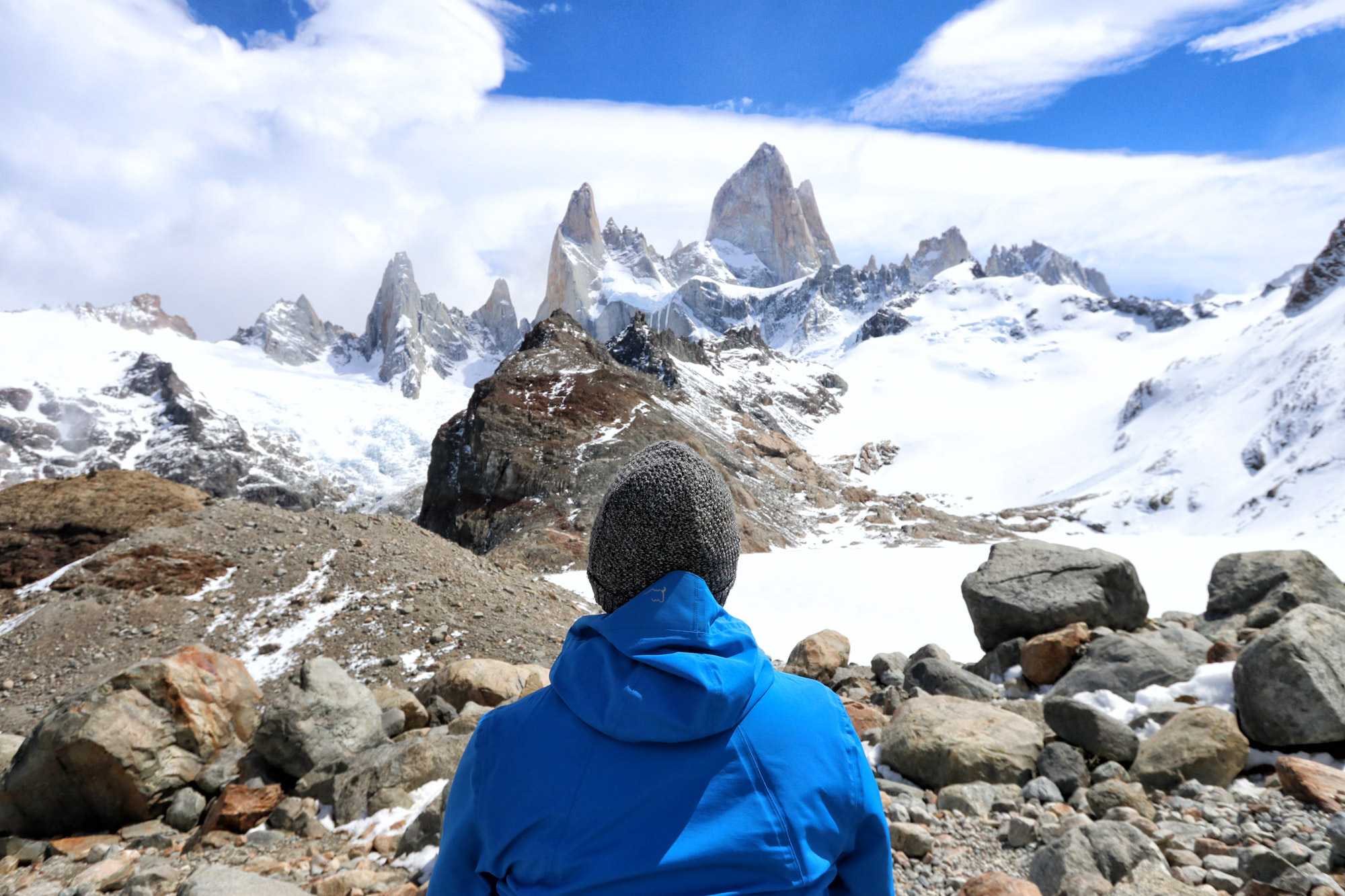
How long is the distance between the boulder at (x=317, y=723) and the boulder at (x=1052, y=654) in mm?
6834

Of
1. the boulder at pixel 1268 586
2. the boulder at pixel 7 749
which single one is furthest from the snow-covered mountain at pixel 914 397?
the boulder at pixel 7 749

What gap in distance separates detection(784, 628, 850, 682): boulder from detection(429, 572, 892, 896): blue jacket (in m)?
7.35

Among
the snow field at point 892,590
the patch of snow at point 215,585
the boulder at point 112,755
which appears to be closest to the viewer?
the boulder at point 112,755

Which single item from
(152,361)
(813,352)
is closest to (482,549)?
(813,352)

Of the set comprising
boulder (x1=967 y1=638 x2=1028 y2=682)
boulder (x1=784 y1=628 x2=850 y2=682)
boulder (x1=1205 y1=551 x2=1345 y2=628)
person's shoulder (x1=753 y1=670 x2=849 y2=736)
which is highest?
person's shoulder (x1=753 y1=670 x2=849 y2=736)

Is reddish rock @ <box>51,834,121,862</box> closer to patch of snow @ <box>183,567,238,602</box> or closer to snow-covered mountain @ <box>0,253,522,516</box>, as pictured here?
patch of snow @ <box>183,567,238,602</box>

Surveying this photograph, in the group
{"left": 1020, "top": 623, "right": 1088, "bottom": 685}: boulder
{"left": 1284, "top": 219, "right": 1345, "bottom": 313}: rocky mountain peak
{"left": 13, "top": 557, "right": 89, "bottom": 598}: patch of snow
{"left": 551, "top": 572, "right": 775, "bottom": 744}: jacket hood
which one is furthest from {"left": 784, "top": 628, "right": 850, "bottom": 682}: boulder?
{"left": 1284, "top": 219, "right": 1345, "bottom": 313}: rocky mountain peak

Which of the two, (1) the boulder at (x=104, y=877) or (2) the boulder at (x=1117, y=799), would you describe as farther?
(2) the boulder at (x=1117, y=799)

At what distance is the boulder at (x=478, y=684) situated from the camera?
281 inches

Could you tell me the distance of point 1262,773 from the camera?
491 cm

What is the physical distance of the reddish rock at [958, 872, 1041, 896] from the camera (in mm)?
3504

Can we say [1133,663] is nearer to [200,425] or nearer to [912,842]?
[912,842]

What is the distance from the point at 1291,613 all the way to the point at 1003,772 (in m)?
2.71

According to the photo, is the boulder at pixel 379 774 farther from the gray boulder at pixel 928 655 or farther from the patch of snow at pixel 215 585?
the patch of snow at pixel 215 585
